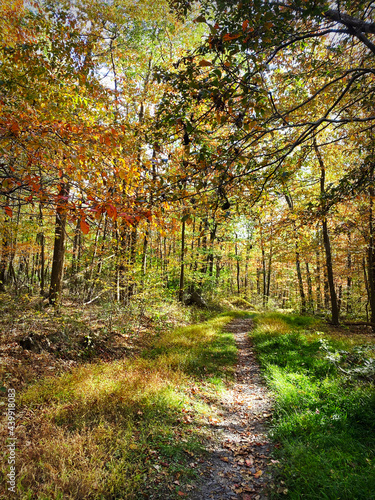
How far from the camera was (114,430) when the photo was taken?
379cm

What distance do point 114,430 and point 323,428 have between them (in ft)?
10.5

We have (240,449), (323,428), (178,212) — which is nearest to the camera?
(178,212)

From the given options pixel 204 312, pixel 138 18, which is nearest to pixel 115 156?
pixel 138 18

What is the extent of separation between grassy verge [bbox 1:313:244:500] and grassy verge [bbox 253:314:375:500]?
1320 mm

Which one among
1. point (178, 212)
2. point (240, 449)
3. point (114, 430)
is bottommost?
point (240, 449)

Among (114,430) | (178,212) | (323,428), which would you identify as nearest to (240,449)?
(323,428)

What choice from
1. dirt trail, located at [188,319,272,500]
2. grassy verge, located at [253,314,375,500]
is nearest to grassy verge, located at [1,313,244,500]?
dirt trail, located at [188,319,272,500]

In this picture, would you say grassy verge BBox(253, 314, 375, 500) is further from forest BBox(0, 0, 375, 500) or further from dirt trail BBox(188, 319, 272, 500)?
dirt trail BBox(188, 319, 272, 500)

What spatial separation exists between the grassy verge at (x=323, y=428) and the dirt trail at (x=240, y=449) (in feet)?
0.84

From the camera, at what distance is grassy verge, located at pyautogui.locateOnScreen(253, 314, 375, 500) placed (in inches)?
107

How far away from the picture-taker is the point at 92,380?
5.24 m

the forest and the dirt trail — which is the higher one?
the forest

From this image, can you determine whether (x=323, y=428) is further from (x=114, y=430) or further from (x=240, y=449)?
(x=114, y=430)

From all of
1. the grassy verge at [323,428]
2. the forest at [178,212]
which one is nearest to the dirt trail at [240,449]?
the forest at [178,212]
